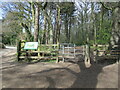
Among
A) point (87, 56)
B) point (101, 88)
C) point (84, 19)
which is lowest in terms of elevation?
point (101, 88)

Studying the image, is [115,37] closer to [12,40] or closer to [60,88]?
[60,88]

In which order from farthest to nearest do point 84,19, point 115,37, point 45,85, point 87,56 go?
point 84,19
point 115,37
point 87,56
point 45,85

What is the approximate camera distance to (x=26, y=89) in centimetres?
343

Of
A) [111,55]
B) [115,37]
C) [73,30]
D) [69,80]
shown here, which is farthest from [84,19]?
[69,80]

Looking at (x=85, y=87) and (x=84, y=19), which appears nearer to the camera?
(x=85, y=87)

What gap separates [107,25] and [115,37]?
290 inches

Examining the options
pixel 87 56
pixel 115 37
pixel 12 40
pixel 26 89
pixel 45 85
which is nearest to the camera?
pixel 26 89

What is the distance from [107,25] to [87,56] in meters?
10.1

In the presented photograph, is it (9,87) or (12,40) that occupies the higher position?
(12,40)

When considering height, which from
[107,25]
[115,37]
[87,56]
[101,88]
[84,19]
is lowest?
[101,88]

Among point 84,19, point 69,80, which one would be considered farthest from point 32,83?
point 84,19

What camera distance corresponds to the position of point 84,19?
78.2ft

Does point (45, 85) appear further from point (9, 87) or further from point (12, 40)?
point (12, 40)

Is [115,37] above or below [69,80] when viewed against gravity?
above
